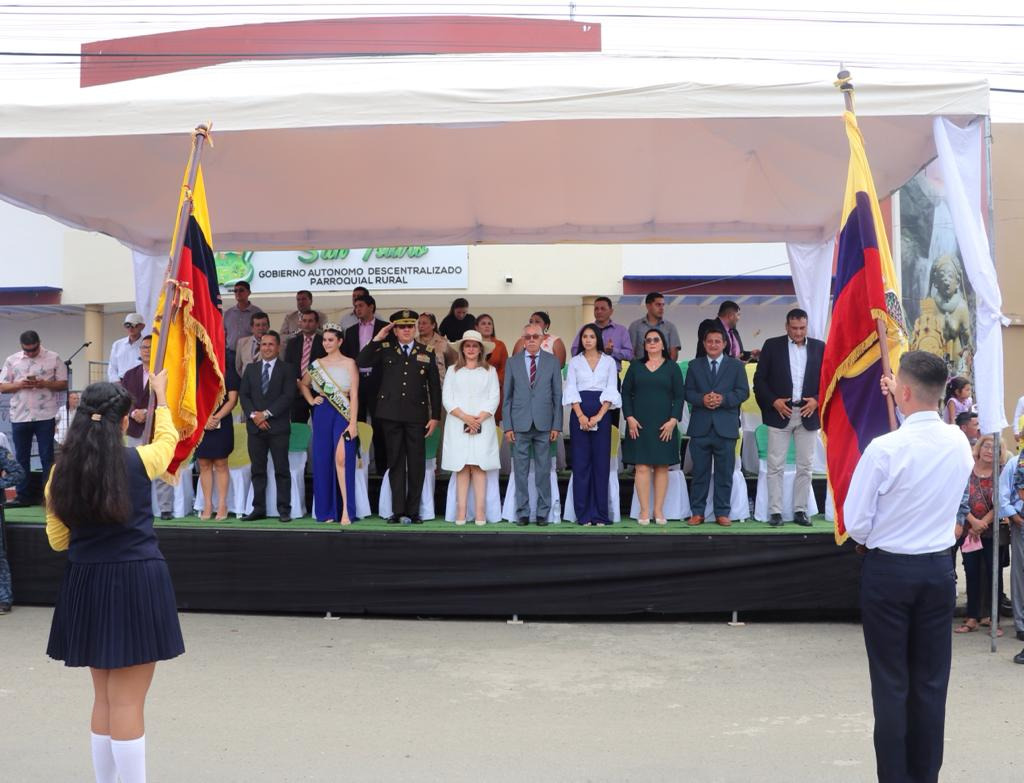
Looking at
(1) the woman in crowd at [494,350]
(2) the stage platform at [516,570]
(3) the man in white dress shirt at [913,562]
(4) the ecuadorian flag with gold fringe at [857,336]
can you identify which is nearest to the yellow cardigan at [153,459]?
(3) the man in white dress shirt at [913,562]

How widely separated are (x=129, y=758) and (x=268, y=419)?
526cm

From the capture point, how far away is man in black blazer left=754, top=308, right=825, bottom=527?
8188 mm

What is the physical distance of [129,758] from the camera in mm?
3713

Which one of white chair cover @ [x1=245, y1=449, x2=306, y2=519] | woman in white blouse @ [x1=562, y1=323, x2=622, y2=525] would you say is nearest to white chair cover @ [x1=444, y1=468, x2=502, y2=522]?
woman in white blouse @ [x1=562, y1=323, x2=622, y2=525]

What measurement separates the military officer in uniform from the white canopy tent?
162 centimetres

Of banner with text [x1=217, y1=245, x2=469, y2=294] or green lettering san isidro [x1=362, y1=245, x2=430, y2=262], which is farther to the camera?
banner with text [x1=217, y1=245, x2=469, y2=294]

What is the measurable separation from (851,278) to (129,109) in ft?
15.9

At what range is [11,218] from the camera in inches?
827

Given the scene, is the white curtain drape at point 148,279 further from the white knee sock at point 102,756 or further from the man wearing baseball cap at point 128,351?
the white knee sock at point 102,756

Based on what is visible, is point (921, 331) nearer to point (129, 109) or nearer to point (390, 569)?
point (390, 569)

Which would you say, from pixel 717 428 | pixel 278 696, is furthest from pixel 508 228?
pixel 278 696

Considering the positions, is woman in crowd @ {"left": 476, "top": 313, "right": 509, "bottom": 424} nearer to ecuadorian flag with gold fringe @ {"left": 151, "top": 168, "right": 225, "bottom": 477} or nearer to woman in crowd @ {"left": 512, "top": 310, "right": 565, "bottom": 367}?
woman in crowd @ {"left": 512, "top": 310, "right": 565, "bottom": 367}

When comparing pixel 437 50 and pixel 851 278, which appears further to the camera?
pixel 437 50

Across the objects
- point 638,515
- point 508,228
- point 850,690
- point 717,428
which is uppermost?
point 508,228
